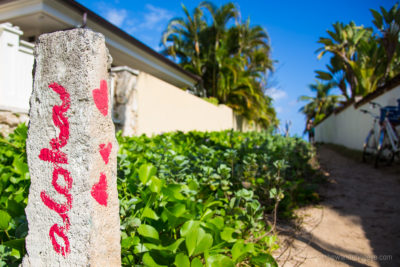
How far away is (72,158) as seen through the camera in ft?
3.50

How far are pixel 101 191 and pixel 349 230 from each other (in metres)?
2.49

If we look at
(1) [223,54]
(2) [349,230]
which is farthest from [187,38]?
(2) [349,230]

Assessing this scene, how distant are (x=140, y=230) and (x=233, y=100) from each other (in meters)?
12.6

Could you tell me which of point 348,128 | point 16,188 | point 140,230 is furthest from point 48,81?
point 348,128

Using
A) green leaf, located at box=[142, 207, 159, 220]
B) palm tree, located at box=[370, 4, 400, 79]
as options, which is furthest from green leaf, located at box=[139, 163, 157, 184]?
palm tree, located at box=[370, 4, 400, 79]

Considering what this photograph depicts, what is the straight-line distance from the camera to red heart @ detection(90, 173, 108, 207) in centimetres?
106

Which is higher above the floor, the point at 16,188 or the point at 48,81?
the point at 48,81

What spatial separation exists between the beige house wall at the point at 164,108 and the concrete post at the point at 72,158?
377 centimetres

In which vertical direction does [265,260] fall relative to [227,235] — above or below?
below

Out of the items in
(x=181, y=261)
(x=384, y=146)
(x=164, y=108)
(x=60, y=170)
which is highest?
(x=164, y=108)

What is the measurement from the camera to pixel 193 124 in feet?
24.8

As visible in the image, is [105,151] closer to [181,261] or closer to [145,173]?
[181,261]

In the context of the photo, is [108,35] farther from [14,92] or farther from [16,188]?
[16,188]

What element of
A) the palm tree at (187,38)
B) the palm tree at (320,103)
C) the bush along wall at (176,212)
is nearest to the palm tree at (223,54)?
the palm tree at (187,38)
